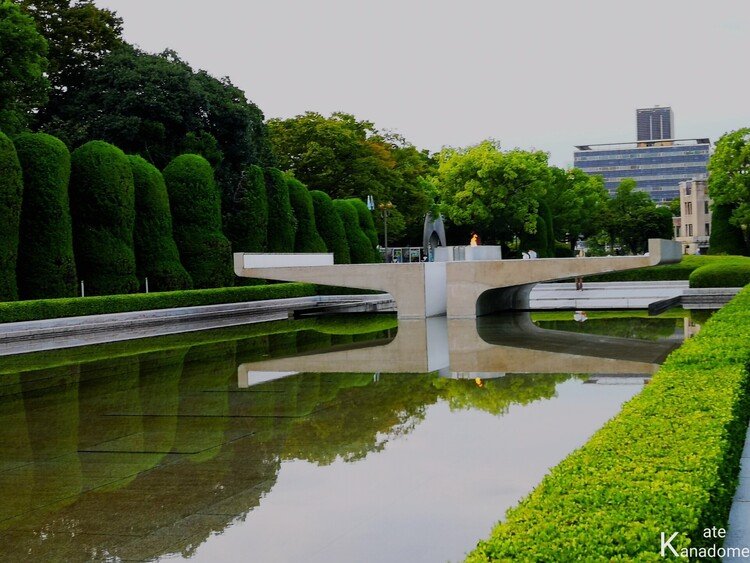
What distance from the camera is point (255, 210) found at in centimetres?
3397

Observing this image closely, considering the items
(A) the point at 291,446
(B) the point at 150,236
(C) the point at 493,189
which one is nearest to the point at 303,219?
(B) the point at 150,236

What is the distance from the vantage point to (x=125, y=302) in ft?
79.0

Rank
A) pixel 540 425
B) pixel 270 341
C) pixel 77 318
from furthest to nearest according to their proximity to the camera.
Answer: pixel 77 318, pixel 270 341, pixel 540 425

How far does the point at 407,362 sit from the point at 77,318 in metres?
11.2

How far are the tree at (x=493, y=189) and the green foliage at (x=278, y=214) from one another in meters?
24.6

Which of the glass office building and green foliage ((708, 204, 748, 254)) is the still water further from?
the glass office building

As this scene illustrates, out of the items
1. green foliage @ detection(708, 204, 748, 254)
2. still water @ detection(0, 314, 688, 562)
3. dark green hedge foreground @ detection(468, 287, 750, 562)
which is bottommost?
still water @ detection(0, 314, 688, 562)

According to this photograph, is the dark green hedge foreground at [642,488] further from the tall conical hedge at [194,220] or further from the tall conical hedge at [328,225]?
the tall conical hedge at [328,225]

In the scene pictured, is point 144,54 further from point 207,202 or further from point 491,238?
point 491,238

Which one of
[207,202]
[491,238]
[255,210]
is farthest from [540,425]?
[491,238]

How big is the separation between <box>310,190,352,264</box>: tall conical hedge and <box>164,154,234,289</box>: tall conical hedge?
844 cm

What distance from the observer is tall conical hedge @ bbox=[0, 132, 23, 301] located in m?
22.7

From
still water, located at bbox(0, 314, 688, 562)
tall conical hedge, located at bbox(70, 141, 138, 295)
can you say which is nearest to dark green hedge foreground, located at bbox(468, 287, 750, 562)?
still water, located at bbox(0, 314, 688, 562)

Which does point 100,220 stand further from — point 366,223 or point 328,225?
point 366,223
